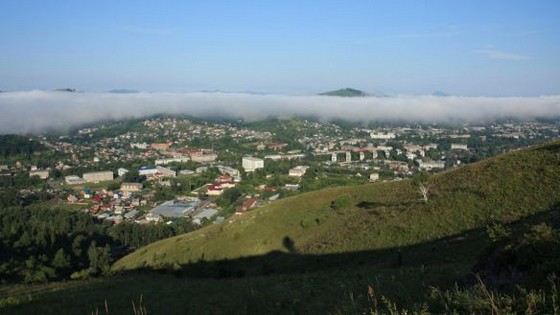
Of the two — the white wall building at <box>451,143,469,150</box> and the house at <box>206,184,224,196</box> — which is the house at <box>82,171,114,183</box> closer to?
the house at <box>206,184,224,196</box>

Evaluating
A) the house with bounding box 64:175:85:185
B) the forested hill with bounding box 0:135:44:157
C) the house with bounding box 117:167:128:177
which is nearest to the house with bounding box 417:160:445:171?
the house with bounding box 117:167:128:177

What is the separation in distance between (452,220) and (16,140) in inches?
6536

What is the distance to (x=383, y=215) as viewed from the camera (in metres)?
26.9

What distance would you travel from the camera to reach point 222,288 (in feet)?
44.8

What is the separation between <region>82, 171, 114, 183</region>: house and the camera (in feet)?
358

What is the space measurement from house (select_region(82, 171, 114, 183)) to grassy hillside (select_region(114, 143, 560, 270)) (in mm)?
78506

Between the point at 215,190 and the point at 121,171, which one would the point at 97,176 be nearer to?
the point at 121,171

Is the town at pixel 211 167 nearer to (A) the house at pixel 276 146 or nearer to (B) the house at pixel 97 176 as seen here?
(B) the house at pixel 97 176

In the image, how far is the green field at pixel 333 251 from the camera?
34.1 ft

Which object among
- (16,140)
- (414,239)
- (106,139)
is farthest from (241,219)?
(106,139)

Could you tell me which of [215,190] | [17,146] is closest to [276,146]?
[215,190]

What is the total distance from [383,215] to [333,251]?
4.51 meters

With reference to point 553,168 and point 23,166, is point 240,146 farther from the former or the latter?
point 553,168

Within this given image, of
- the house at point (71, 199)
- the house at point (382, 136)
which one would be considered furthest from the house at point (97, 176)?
the house at point (382, 136)
